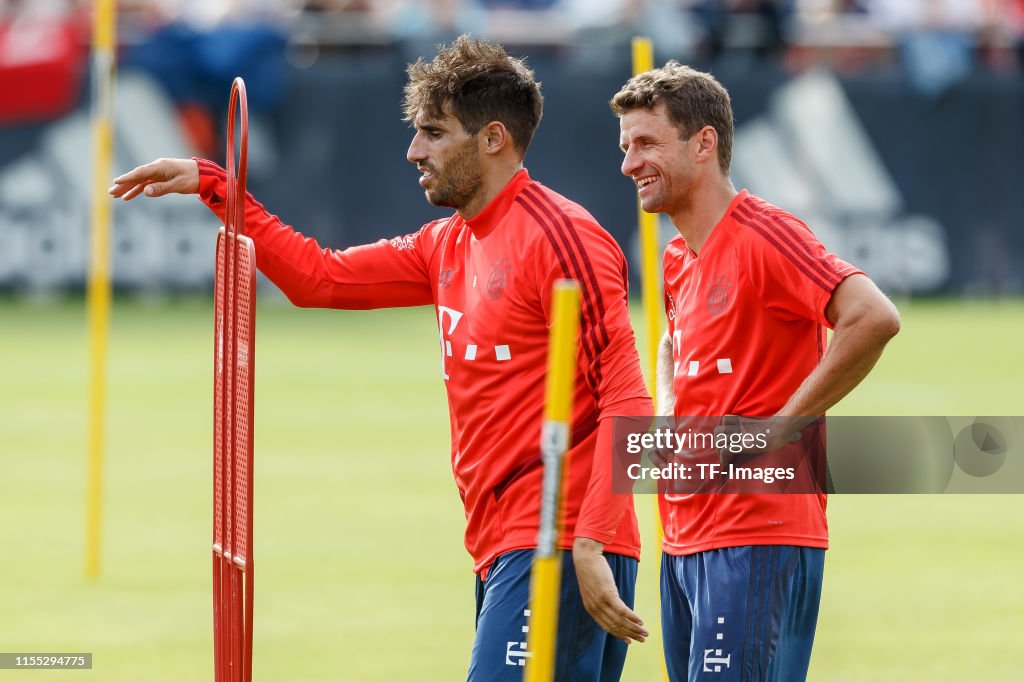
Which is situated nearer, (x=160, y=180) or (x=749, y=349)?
(x=749, y=349)

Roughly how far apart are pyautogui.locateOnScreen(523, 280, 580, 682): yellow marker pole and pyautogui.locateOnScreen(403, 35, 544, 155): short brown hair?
168 centimetres

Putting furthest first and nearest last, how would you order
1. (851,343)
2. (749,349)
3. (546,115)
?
(546,115)
(749,349)
(851,343)

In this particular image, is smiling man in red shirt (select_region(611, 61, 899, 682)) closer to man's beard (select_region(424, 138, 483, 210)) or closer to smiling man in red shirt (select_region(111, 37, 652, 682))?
smiling man in red shirt (select_region(111, 37, 652, 682))

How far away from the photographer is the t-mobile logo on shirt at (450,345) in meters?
5.46

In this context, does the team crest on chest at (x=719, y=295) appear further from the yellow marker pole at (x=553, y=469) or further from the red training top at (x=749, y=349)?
the yellow marker pole at (x=553, y=469)

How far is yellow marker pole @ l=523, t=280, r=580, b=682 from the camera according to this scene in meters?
3.84

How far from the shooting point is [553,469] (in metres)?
4.10

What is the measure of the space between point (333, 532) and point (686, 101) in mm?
6329

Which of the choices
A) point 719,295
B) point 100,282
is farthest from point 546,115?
point 719,295

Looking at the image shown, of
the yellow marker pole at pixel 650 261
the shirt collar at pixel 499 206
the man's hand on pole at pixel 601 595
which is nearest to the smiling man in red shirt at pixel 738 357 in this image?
the shirt collar at pixel 499 206

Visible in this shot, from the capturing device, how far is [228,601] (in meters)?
5.38

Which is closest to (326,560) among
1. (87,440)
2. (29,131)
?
(87,440)

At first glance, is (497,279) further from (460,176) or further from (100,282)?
(100,282)

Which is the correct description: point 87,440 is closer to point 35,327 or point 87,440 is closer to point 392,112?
point 35,327
